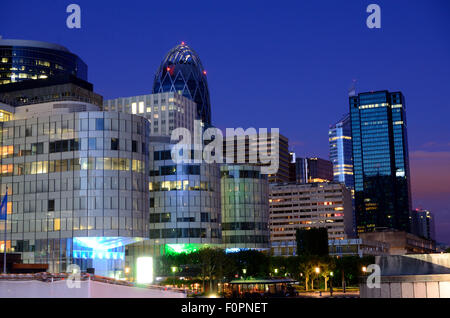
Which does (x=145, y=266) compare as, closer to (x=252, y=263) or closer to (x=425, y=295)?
(x=425, y=295)

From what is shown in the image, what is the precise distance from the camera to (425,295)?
3531cm

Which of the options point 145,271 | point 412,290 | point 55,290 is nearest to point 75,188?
point 145,271

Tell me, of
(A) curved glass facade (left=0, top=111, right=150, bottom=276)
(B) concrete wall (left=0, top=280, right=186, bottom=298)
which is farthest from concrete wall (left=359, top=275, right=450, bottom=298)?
(A) curved glass facade (left=0, top=111, right=150, bottom=276)

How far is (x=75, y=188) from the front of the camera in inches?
4833

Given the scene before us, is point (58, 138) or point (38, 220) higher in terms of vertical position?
point (58, 138)

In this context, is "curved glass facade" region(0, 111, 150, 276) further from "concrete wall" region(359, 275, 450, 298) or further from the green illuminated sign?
"concrete wall" region(359, 275, 450, 298)

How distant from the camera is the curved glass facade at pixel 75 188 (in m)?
122

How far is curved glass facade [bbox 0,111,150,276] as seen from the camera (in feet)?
399

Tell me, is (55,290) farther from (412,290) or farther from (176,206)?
(176,206)
